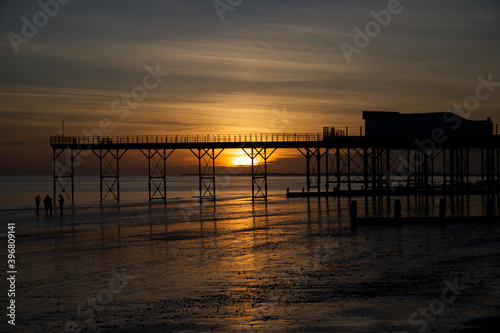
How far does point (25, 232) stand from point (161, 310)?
A: 1994cm

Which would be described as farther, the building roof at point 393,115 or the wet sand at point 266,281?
the building roof at point 393,115

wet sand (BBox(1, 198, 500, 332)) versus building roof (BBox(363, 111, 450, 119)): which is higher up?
building roof (BBox(363, 111, 450, 119))

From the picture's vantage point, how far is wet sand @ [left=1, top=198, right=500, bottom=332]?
1113 cm

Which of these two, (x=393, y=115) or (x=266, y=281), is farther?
(x=393, y=115)

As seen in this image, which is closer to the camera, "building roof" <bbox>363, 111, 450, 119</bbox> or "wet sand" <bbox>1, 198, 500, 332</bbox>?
"wet sand" <bbox>1, 198, 500, 332</bbox>

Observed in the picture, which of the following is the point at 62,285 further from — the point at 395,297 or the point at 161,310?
the point at 395,297

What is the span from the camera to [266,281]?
14.7m

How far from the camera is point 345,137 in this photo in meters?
53.2

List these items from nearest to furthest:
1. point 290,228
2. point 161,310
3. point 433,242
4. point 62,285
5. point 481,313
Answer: point 481,313
point 161,310
point 62,285
point 433,242
point 290,228

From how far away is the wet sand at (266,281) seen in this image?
11.1m

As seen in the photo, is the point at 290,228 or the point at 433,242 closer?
the point at 433,242

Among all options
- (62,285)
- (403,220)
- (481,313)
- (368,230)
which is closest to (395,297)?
(481,313)

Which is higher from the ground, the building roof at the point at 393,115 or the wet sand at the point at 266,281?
the building roof at the point at 393,115

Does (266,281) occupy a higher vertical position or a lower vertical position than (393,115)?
lower
